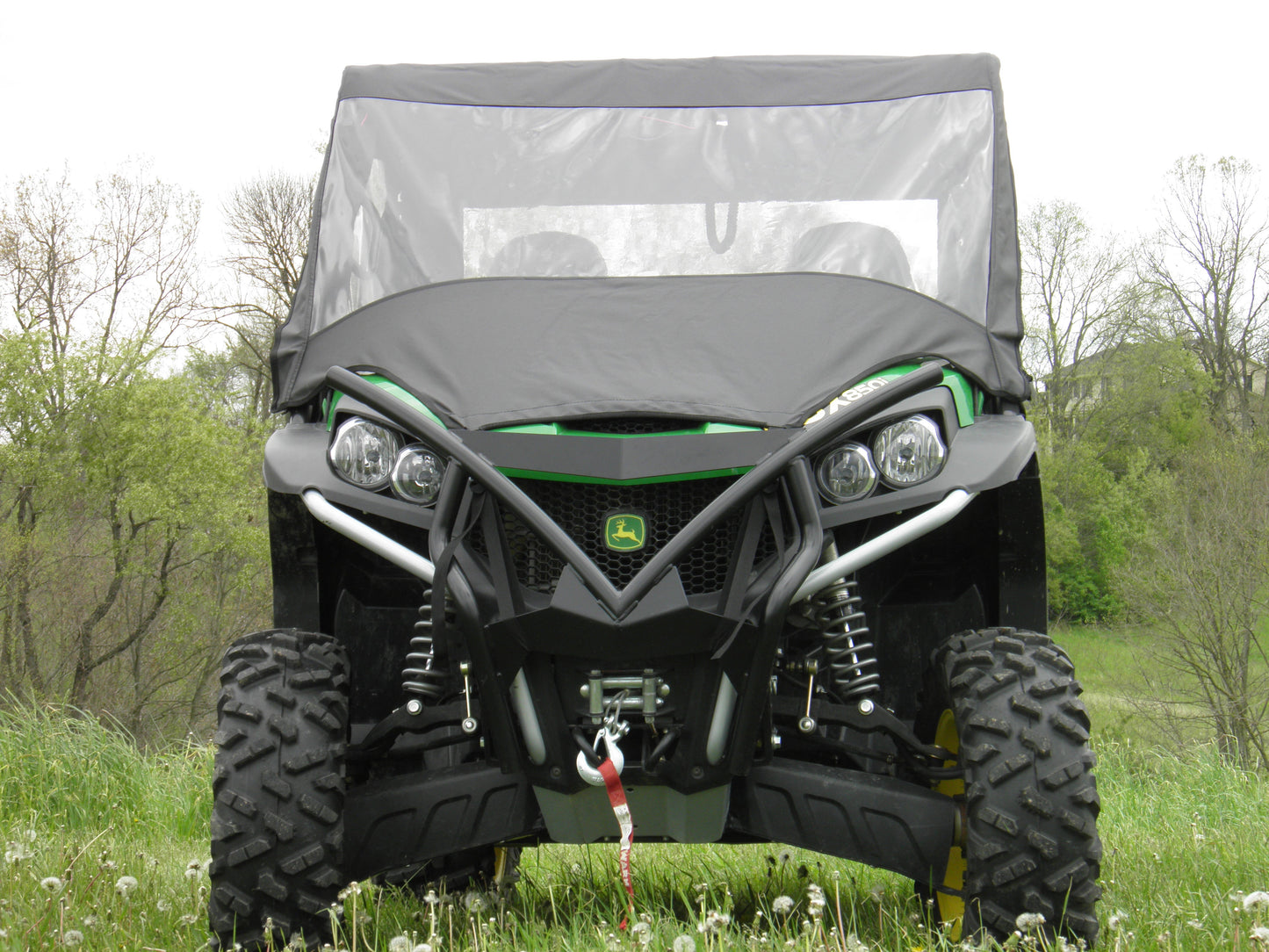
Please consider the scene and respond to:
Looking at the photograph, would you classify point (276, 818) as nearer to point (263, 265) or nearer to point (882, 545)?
point (882, 545)

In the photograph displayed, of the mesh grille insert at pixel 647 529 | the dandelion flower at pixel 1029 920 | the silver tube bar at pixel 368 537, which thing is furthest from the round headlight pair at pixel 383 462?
the dandelion flower at pixel 1029 920

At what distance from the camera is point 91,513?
29906 millimetres

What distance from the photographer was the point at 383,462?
2846 mm

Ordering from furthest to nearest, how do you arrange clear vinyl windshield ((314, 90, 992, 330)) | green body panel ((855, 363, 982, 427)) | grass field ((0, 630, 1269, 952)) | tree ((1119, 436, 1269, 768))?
tree ((1119, 436, 1269, 768))
clear vinyl windshield ((314, 90, 992, 330))
green body panel ((855, 363, 982, 427))
grass field ((0, 630, 1269, 952))

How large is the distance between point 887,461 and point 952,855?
1291 millimetres

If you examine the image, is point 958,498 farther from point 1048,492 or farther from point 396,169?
point 1048,492

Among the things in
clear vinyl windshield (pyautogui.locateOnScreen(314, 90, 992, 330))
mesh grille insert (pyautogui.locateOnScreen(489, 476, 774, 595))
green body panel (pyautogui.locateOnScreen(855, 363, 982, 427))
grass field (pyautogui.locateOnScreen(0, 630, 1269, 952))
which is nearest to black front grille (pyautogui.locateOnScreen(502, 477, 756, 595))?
mesh grille insert (pyautogui.locateOnScreen(489, 476, 774, 595))

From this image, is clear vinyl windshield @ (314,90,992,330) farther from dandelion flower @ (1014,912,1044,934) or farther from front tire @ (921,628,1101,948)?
dandelion flower @ (1014,912,1044,934)

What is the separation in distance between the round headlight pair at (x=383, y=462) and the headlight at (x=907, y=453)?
0.99 meters

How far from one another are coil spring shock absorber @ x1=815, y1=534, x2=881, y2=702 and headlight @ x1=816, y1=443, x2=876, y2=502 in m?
0.14

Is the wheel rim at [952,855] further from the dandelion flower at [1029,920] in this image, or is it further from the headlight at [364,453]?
the headlight at [364,453]

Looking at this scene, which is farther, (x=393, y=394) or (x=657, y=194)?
(x=657, y=194)

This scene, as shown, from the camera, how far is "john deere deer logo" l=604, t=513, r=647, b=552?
2.66 metres

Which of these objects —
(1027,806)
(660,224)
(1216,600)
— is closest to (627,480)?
(1027,806)
